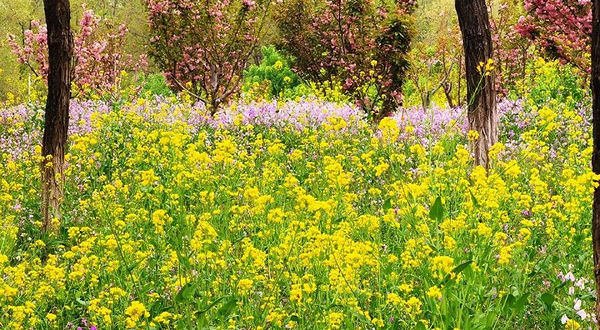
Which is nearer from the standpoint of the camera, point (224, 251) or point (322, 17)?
point (224, 251)

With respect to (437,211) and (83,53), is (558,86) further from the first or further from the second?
(83,53)

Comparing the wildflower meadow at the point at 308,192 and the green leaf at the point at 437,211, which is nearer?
the green leaf at the point at 437,211

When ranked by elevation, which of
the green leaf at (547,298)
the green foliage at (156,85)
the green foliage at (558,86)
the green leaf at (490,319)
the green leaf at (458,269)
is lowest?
the green foliage at (156,85)

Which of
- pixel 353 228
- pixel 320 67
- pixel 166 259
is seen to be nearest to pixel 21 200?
pixel 166 259

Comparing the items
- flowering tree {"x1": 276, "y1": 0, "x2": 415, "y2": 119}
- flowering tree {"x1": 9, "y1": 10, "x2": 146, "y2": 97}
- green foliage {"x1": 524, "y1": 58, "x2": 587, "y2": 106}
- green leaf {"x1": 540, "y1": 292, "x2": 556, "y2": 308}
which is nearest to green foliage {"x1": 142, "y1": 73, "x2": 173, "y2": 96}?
flowering tree {"x1": 9, "y1": 10, "x2": 146, "y2": 97}

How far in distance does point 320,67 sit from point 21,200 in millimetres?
10091

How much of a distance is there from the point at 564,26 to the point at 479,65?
441 cm

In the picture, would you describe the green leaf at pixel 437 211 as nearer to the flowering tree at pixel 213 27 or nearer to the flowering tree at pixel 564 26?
the flowering tree at pixel 564 26

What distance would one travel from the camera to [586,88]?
9688 millimetres

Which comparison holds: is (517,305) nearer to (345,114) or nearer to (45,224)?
(45,224)

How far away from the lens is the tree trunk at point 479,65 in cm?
566

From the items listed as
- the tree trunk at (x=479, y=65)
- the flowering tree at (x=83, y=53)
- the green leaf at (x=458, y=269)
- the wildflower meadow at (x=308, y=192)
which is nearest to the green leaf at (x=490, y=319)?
the wildflower meadow at (x=308, y=192)

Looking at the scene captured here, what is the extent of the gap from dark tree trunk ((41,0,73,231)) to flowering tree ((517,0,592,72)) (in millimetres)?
6117

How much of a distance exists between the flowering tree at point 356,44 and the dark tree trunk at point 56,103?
16.8ft
